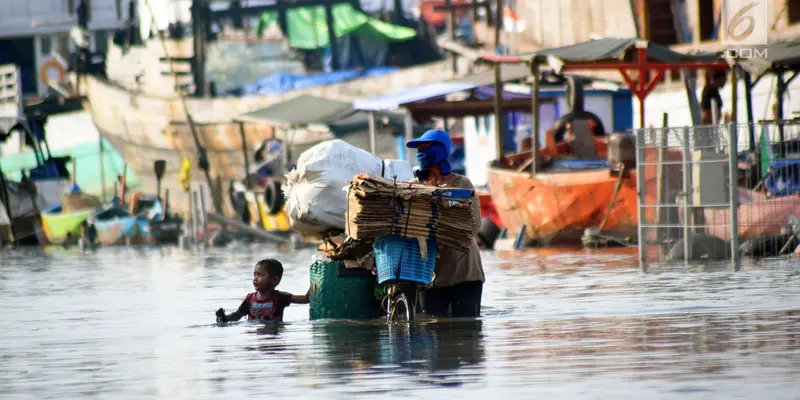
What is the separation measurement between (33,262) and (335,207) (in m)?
17.6

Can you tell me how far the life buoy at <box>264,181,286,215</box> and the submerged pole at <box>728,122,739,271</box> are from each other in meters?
19.2

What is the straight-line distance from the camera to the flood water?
794cm

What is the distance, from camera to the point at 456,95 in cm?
3922

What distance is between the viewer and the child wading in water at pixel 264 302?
12367 mm

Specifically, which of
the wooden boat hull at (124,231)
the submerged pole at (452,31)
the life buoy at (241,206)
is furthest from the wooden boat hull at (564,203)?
the submerged pole at (452,31)

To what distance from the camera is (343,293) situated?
39.0 ft

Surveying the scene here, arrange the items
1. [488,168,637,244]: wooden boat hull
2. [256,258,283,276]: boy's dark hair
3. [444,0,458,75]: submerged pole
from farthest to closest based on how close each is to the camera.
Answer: [444,0,458,75]: submerged pole, [488,168,637,244]: wooden boat hull, [256,258,283,276]: boy's dark hair

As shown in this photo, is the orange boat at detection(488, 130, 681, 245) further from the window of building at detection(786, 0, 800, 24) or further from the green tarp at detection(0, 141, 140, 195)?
the green tarp at detection(0, 141, 140, 195)

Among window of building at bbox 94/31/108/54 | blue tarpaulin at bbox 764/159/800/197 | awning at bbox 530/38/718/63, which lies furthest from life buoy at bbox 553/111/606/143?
window of building at bbox 94/31/108/54

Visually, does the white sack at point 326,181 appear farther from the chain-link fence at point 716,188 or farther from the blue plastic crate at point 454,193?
the chain-link fence at point 716,188

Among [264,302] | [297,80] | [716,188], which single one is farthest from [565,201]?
[297,80]

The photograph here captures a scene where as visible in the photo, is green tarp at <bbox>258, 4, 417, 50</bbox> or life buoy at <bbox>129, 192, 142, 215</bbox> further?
green tarp at <bbox>258, 4, 417, 50</bbox>

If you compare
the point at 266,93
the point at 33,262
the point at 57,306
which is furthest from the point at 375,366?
the point at 266,93

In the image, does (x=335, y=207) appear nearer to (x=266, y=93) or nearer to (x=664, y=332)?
(x=664, y=332)
